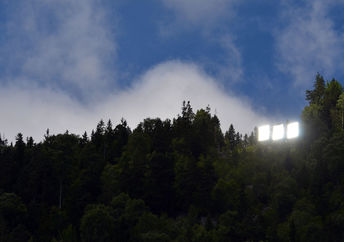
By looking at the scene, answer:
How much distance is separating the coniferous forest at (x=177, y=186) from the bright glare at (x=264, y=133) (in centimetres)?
1594

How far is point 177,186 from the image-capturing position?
120 meters

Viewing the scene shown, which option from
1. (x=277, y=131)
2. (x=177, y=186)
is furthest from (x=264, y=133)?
(x=177, y=186)

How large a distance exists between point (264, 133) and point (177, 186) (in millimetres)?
38687

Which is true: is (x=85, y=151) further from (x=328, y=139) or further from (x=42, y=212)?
(x=328, y=139)

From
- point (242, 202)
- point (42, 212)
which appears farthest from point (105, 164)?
point (242, 202)

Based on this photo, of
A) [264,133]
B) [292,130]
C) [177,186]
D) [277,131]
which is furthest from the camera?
[177,186]

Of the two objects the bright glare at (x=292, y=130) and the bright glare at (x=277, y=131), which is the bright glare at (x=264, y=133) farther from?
the bright glare at (x=292, y=130)

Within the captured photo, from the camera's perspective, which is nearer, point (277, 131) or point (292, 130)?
point (292, 130)

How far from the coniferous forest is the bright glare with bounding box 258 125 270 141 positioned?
15.9 metres

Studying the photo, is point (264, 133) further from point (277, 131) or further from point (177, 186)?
point (177, 186)

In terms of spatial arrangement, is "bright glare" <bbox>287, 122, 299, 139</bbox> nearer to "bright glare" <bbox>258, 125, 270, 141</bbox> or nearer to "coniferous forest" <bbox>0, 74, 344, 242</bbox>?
"bright glare" <bbox>258, 125, 270, 141</bbox>

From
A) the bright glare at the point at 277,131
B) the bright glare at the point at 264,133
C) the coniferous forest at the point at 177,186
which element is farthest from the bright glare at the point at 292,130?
the coniferous forest at the point at 177,186

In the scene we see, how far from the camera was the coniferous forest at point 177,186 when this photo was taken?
318 ft

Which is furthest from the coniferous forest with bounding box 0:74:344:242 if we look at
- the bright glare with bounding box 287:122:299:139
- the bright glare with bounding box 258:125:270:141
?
the bright glare with bounding box 287:122:299:139
